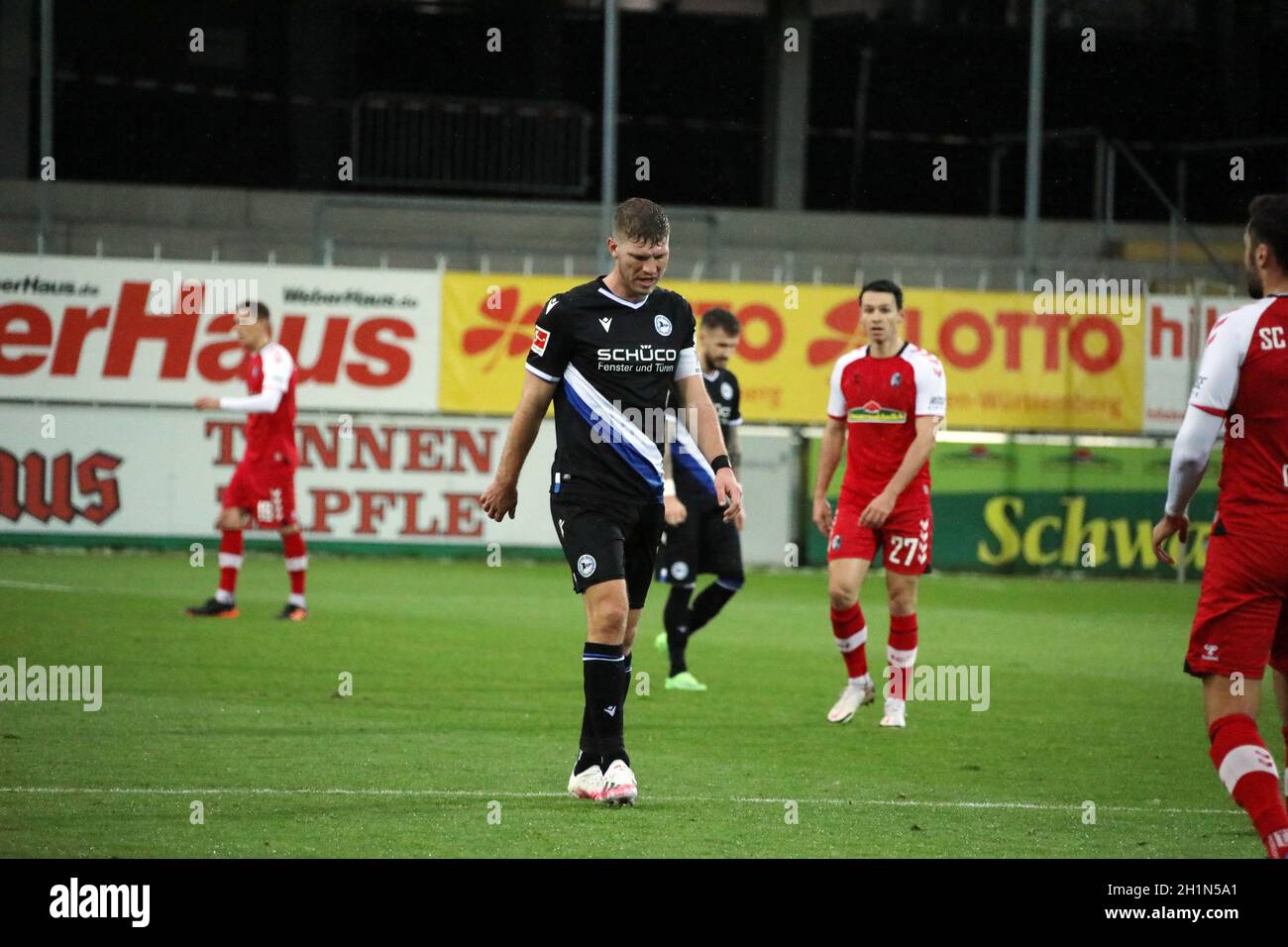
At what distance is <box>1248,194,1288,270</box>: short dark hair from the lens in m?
5.84

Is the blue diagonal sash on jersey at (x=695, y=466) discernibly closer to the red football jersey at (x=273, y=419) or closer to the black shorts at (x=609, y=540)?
the black shorts at (x=609, y=540)

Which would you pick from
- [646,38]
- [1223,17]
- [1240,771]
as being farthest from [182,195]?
[1240,771]

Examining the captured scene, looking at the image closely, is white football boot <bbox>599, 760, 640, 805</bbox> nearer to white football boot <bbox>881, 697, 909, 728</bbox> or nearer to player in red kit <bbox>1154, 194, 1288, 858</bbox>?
player in red kit <bbox>1154, 194, 1288, 858</bbox>

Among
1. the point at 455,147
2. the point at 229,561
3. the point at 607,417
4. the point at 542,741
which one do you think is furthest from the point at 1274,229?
the point at 455,147

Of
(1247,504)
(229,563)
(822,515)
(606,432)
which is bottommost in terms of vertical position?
(229,563)

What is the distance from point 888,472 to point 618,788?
3.40 meters

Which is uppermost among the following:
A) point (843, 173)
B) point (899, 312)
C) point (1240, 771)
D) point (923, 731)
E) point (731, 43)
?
point (731, 43)

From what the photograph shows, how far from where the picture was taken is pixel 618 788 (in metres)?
7.09

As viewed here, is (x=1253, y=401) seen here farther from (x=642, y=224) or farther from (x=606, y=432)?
(x=606, y=432)

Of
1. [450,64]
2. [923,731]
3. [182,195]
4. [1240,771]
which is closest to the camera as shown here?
[1240,771]
